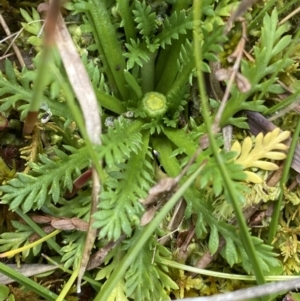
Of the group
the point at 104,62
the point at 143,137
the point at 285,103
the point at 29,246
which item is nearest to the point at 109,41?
the point at 104,62

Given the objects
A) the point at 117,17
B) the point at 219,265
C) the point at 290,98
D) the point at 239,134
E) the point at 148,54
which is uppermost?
the point at 117,17

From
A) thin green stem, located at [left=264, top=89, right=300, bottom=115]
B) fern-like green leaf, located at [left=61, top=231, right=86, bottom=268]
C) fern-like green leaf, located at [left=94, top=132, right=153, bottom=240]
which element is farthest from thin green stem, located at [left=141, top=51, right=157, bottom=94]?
fern-like green leaf, located at [left=61, top=231, right=86, bottom=268]

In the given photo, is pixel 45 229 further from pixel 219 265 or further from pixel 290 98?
pixel 290 98

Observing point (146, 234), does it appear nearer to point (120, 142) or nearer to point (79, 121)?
point (79, 121)

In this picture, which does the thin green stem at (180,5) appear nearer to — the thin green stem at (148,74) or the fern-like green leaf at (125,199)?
the thin green stem at (148,74)

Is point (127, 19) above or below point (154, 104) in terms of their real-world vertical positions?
above

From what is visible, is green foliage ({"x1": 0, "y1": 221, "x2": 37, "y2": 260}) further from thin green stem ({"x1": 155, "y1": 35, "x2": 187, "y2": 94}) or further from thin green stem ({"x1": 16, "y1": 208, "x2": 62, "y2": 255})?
thin green stem ({"x1": 155, "y1": 35, "x2": 187, "y2": 94})

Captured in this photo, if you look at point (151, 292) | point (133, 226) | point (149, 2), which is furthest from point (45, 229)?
point (149, 2)
